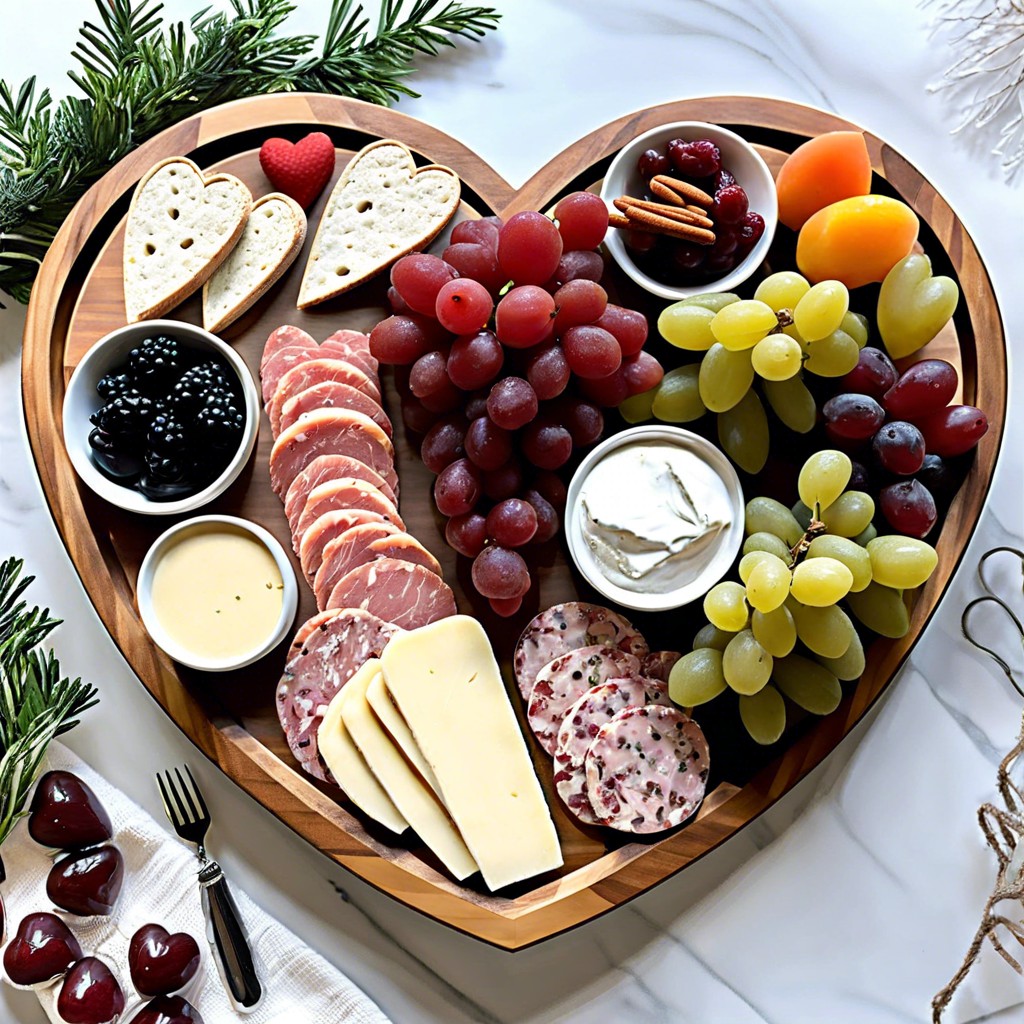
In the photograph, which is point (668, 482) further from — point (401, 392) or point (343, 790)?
point (343, 790)

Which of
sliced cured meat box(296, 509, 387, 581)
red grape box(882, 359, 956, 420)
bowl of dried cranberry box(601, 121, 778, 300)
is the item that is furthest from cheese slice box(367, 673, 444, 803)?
red grape box(882, 359, 956, 420)

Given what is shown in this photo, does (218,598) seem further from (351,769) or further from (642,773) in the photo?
(642,773)

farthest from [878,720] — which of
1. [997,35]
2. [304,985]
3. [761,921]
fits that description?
[997,35]

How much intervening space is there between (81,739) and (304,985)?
1.68 feet

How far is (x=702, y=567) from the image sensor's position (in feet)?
4.36

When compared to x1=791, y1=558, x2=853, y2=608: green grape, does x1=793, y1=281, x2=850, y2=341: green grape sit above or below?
above

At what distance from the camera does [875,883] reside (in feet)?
4.94

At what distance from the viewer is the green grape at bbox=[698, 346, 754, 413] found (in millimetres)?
1325

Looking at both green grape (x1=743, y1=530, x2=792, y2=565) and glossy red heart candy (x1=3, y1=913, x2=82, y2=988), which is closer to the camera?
green grape (x1=743, y1=530, x2=792, y2=565)

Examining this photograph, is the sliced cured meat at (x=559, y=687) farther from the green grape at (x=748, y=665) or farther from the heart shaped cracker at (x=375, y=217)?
the heart shaped cracker at (x=375, y=217)

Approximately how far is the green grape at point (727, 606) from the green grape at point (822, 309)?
348mm

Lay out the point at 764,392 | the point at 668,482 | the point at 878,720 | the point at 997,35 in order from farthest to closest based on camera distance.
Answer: the point at 997,35 → the point at 878,720 → the point at 764,392 → the point at 668,482

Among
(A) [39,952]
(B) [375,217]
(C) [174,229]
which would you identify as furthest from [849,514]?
(A) [39,952]

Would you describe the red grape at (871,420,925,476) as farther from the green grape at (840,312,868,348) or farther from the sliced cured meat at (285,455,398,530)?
the sliced cured meat at (285,455,398,530)
